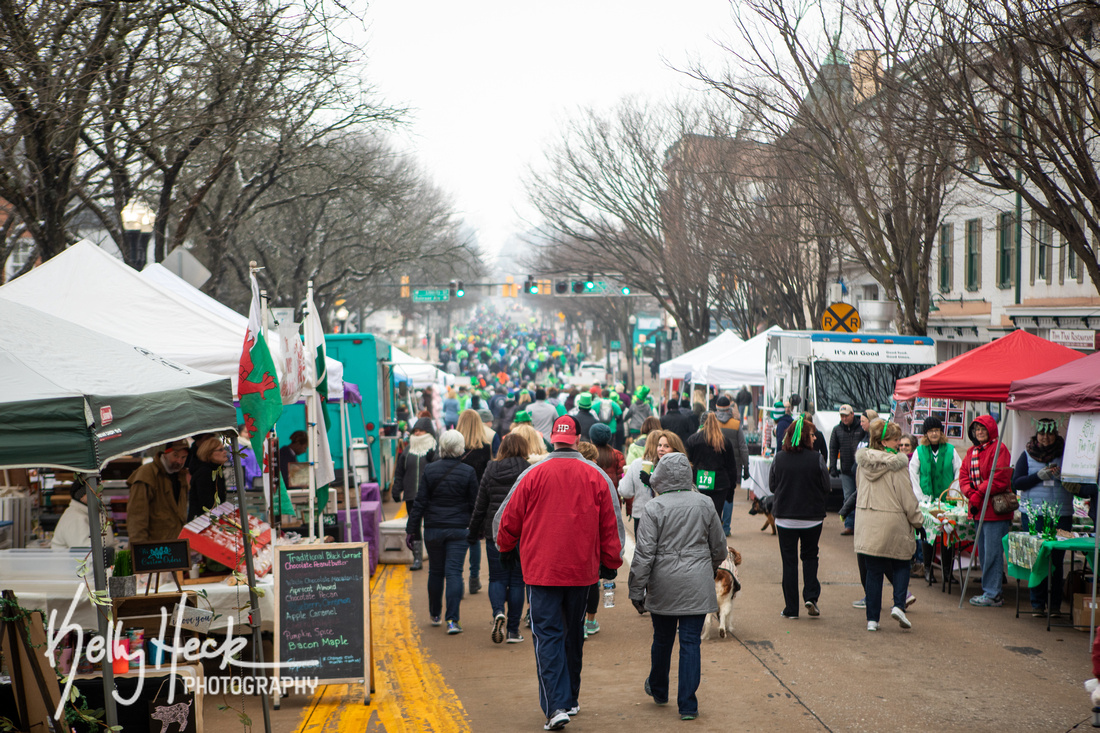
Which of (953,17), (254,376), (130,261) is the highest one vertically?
(953,17)

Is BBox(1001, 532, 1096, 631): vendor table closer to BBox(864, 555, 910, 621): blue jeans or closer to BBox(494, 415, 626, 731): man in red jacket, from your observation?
BBox(864, 555, 910, 621): blue jeans

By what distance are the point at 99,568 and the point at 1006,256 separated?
1012 inches

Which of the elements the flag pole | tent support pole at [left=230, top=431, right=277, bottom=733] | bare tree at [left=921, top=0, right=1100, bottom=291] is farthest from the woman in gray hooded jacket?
bare tree at [left=921, top=0, right=1100, bottom=291]

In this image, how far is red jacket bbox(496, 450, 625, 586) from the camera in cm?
643

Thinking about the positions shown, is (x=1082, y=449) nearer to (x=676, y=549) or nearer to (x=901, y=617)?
(x=901, y=617)

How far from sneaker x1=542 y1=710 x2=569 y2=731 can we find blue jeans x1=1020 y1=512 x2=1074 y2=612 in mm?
5083

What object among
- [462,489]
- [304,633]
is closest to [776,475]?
[462,489]

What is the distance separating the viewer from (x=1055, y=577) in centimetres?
940

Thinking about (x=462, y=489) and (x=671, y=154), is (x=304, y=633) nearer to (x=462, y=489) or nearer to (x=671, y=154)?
(x=462, y=489)

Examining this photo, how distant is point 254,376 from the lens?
24.2 ft

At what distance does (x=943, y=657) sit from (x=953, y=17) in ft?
23.2

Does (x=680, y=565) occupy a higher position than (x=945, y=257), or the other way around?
(x=945, y=257)

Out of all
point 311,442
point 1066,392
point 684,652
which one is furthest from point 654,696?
point 1066,392

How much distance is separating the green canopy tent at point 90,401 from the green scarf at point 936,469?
8.03m
